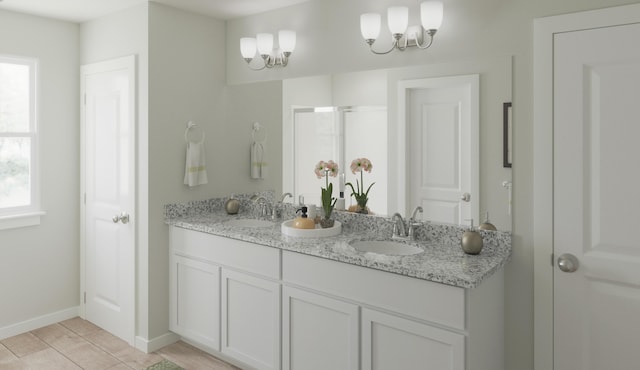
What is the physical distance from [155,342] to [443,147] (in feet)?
7.77

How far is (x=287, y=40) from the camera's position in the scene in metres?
3.07

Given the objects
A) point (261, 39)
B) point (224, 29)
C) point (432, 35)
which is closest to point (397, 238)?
point (432, 35)

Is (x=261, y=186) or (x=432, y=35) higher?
(x=432, y=35)

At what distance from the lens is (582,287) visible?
212 centimetres

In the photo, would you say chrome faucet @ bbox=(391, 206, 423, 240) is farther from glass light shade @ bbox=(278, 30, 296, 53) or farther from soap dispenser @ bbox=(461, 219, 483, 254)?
glass light shade @ bbox=(278, 30, 296, 53)

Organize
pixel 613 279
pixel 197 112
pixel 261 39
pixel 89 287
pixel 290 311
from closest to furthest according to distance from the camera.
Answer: pixel 613 279
pixel 290 311
pixel 261 39
pixel 197 112
pixel 89 287

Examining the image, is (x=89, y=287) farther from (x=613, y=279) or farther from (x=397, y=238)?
(x=613, y=279)

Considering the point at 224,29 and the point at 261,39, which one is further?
the point at 224,29

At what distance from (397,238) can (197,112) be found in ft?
5.83

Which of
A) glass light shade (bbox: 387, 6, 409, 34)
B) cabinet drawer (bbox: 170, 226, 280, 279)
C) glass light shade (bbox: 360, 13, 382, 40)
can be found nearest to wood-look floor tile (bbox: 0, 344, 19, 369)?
cabinet drawer (bbox: 170, 226, 280, 279)

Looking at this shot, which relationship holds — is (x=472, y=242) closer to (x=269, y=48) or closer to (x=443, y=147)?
(x=443, y=147)

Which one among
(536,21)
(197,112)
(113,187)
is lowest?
(113,187)

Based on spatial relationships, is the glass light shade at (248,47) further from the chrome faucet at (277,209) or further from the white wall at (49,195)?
the white wall at (49,195)

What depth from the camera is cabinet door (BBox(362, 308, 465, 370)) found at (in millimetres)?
2008
